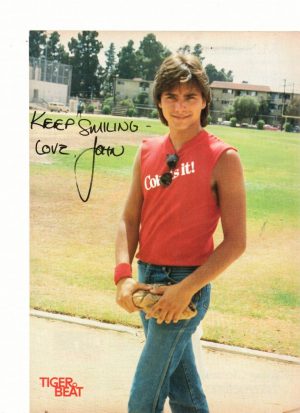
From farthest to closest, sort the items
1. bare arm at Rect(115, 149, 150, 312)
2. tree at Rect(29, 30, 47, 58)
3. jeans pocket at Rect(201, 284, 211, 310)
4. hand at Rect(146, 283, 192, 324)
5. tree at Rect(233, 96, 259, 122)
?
tree at Rect(233, 96, 259, 122), tree at Rect(29, 30, 47, 58), bare arm at Rect(115, 149, 150, 312), jeans pocket at Rect(201, 284, 211, 310), hand at Rect(146, 283, 192, 324)

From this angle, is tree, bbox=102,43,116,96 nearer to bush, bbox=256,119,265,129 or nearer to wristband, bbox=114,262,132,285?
bush, bbox=256,119,265,129

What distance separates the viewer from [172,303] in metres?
2.15

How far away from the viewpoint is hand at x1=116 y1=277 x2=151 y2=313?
2.24 meters

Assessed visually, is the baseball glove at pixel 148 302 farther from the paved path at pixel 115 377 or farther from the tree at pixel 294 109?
the tree at pixel 294 109

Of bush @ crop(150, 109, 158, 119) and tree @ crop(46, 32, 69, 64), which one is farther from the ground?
tree @ crop(46, 32, 69, 64)

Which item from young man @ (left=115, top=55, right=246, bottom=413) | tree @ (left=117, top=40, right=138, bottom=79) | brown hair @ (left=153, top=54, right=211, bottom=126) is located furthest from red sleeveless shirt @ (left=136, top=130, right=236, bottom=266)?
tree @ (left=117, top=40, right=138, bottom=79)

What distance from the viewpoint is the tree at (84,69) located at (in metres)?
2.76

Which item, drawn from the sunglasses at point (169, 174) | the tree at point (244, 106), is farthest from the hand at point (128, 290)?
the tree at point (244, 106)

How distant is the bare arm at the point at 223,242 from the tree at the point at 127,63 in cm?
81

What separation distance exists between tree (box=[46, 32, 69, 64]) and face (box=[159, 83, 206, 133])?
2.31 feet

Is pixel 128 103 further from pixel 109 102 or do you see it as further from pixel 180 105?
pixel 180 105

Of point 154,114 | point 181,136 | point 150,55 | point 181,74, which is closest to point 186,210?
point 181,136
